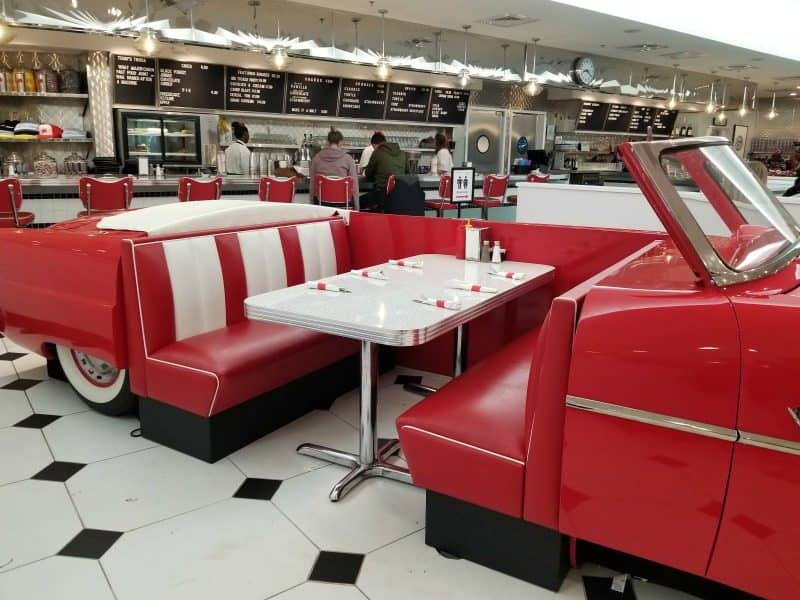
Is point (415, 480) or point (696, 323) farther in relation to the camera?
point (415, 480)

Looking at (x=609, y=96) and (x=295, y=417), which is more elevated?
(x=609, y=96)

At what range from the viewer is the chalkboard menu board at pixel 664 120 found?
16.8 meters

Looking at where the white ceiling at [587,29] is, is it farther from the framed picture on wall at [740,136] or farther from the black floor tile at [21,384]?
the black floor tile at [21,384]

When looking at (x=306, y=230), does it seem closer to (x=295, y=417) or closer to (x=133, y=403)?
(x=295, y=417)

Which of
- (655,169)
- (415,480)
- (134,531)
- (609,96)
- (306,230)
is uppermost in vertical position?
(609,96)

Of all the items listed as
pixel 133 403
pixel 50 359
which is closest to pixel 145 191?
pixel 50 359

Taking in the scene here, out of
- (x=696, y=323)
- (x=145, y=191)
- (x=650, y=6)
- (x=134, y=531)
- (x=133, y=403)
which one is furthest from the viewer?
(x=650, y=6)

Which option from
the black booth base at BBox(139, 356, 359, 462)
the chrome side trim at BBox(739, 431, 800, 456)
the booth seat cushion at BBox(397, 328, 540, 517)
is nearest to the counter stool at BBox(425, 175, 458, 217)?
the black booth base at BBox(139, 356, 359, 462)

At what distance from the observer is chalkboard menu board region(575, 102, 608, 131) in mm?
14586

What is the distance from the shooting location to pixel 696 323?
5.21 ft

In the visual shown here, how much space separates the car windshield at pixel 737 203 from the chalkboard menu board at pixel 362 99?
9.28 m

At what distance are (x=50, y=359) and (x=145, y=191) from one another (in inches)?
161

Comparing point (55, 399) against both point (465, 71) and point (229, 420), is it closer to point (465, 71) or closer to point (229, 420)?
point (229, 420)

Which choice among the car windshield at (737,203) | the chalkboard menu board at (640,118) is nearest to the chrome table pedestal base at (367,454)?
the car windshield at (737,203)
